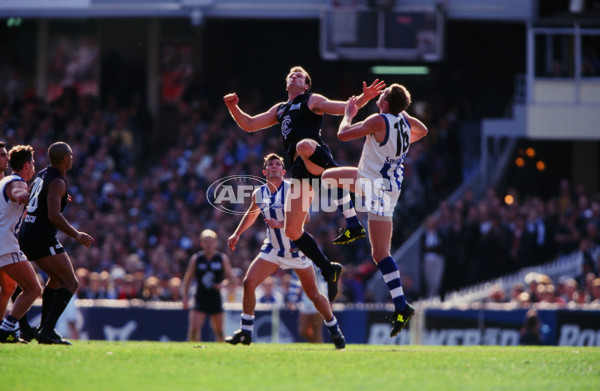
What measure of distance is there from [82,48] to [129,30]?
154cm

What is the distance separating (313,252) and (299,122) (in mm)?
1492

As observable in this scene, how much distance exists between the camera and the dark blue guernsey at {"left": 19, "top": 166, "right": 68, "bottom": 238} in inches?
433

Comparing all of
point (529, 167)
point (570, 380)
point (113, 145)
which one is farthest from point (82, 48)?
point (570, 380)

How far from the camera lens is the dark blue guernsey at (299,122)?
37.8 feet

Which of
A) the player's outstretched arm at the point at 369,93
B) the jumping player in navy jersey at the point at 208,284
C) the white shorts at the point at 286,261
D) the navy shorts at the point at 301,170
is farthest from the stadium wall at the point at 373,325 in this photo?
the player's outstretched arm at the point at 369,93

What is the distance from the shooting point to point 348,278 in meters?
20.8

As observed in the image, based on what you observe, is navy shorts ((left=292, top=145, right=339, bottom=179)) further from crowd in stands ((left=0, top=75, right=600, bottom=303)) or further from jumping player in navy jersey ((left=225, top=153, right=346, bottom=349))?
crowd in stands ((left=0, top=75, right=600, bottom=303))

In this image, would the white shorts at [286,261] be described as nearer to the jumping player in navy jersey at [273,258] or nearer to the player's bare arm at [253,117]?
the jumping player in navy jersey at [273,258]

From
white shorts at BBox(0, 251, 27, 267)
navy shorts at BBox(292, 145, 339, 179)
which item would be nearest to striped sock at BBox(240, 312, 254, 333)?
navy shorts at BBox(292, 145, 339, 179)

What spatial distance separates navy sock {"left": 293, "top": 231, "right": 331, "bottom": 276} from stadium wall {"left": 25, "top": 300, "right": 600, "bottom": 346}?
715 centimetres

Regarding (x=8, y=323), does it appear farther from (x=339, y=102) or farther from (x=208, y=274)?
(x=208, y=274)

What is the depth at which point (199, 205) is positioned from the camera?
24141 millimetres

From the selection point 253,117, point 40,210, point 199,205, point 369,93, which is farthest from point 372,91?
point 199,205

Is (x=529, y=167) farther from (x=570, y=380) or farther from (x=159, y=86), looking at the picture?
(x=570, y=380)
